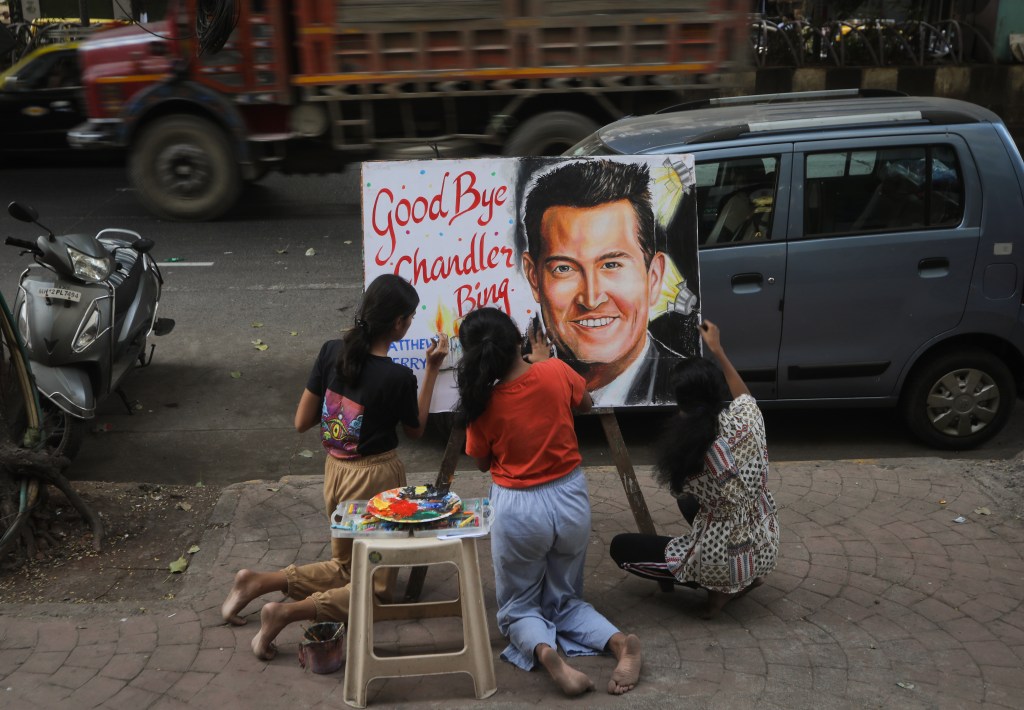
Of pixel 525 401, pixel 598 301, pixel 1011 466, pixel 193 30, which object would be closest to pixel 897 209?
pixel 1011 466

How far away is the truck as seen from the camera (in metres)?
10.5

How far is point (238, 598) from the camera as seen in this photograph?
4.26 m

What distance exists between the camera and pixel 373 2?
34.0 ft

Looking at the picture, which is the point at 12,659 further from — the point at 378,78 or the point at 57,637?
the point at 378,78

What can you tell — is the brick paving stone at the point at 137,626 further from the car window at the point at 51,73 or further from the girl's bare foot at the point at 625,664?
the car window at the point at 51,73

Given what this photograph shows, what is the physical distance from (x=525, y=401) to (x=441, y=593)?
1.19m

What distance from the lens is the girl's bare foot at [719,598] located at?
434 centimetres

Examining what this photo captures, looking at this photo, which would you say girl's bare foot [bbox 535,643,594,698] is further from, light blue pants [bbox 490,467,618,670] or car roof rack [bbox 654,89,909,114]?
car roof rack [bbox 654,89,909,114]

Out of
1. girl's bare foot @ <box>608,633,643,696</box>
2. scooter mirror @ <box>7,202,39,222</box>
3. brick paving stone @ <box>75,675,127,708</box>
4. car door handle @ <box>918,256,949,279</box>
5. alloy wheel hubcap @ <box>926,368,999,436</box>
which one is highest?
scooter mirror @ <box>7,202,39,222</box>

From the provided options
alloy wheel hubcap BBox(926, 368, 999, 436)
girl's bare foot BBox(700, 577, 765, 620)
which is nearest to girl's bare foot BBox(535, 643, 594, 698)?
girl's bare foot BBox(700, 577, 765, 620)

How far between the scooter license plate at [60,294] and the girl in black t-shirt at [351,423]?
257cm

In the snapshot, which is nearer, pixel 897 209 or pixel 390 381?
pixel 390 381

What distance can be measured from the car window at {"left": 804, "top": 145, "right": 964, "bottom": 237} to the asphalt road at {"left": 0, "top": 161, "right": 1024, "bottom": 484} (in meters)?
1.38

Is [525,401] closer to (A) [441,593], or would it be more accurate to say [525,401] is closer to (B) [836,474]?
(A) [441,593]
